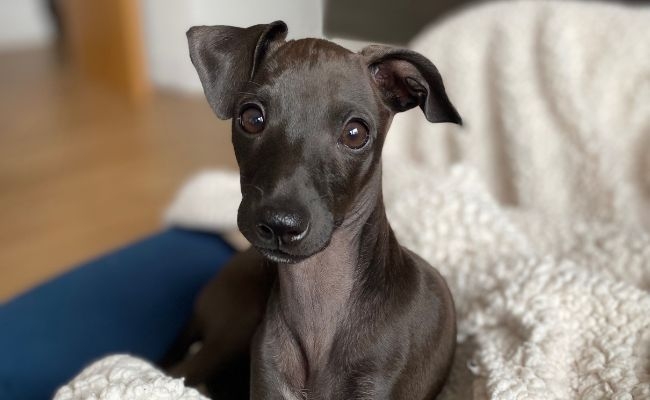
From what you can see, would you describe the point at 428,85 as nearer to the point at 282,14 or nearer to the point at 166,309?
the point at 166,309

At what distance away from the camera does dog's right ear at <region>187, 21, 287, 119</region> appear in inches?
39.9

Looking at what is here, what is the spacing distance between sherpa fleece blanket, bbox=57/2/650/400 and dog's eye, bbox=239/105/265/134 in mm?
361

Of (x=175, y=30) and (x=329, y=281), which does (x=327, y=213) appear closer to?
(x=329, y=281)

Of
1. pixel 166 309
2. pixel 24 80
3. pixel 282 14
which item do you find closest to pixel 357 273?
pixel 166 309

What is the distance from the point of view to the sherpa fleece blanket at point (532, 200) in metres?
1.15

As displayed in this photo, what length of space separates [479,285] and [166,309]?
686 millimetres

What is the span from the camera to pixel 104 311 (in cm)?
165

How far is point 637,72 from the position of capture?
173cm

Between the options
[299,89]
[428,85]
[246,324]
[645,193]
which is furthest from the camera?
[645,193]

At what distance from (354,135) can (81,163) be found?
2754 mm

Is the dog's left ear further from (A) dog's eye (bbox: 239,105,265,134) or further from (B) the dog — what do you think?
(A) dog's eye (bbox: 239,105,265,134)

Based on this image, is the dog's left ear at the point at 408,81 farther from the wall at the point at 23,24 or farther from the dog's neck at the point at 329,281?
the wall at the point at 23,24

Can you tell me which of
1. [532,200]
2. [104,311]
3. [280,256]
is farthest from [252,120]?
[532,200]

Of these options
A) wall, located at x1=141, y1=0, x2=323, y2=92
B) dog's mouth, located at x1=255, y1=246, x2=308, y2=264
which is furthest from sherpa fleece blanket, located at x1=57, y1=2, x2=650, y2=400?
wall, located at x1=141, y1=0, x2=323, y2=92
